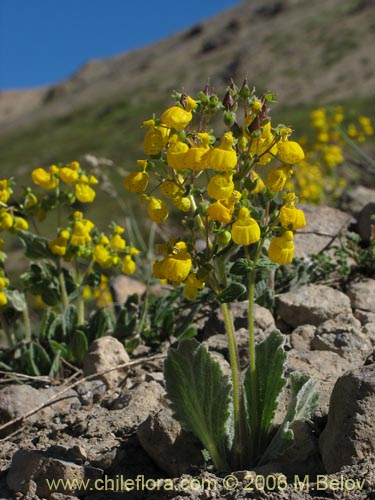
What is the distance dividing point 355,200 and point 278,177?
2.74m

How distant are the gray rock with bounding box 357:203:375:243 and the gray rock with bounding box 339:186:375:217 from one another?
2.02ft

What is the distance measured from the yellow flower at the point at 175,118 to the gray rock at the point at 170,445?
1.01m

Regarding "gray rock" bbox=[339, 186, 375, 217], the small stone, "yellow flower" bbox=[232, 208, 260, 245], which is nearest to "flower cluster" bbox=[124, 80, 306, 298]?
"yellow flower" bbox=[232, 208, 260, 245]

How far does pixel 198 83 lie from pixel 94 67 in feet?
136

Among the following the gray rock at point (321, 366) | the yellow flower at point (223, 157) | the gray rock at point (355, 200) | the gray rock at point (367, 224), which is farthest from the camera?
the gray rock at point (355, 200)

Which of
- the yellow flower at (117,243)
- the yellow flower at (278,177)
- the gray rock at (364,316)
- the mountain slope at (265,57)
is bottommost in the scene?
the gray rock at (364,316)

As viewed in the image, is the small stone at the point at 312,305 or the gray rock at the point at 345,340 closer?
the gray rock at the point at 345,340

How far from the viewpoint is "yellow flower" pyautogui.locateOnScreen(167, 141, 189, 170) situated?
6.46ft

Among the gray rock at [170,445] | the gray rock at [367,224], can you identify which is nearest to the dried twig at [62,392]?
the gray rock at [170,445]

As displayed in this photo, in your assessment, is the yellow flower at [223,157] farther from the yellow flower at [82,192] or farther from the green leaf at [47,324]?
the green leaf at [47,324]

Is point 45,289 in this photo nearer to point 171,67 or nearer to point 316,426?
point 316,426

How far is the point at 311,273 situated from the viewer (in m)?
3.47

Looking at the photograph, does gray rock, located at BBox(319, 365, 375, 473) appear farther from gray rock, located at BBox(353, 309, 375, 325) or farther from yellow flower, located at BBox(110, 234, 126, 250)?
yellow flower, located at BBox(110, 234, 126, 250)

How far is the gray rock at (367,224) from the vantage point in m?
3.76
